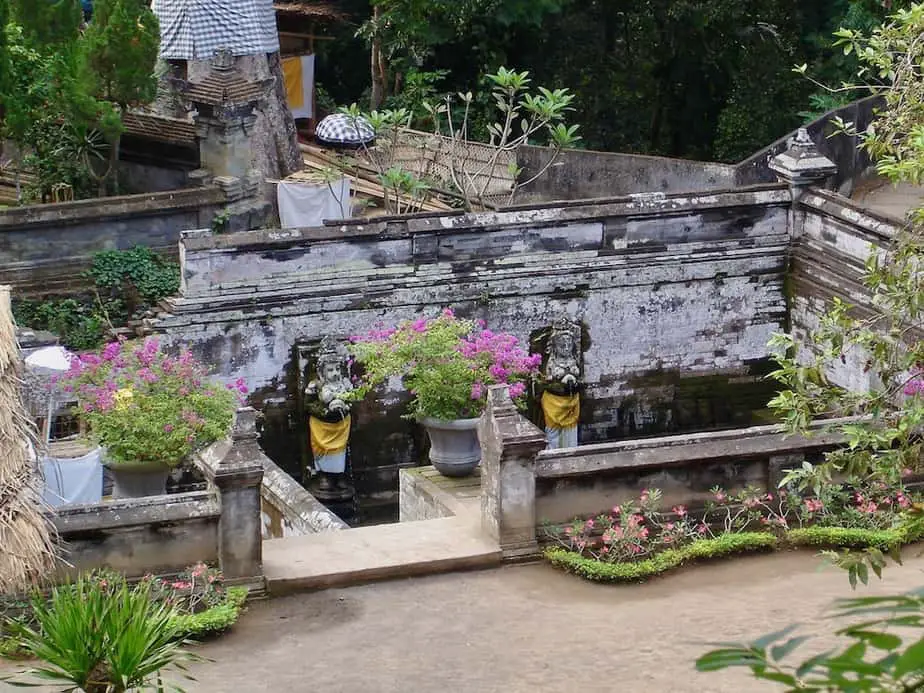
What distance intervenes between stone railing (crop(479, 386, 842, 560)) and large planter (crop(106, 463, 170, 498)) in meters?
2.66

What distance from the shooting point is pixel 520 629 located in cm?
1088

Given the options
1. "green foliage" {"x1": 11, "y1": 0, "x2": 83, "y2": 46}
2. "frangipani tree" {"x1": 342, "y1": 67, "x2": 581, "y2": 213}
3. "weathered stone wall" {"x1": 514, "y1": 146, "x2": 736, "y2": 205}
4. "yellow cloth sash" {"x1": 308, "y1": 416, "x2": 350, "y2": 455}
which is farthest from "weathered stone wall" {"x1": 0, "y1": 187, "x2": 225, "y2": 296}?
"weathered stone wall" {"x1": 514, "y1": 146, "x2": 736, "y2": 205}

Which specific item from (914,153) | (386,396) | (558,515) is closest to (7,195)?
(386,396)

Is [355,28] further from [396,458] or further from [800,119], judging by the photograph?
[396,458]

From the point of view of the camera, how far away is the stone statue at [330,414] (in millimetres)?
16312

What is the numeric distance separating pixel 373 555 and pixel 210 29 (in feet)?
38.8

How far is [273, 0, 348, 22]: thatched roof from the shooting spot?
2714 cm

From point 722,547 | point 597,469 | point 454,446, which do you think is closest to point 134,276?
point 454,446

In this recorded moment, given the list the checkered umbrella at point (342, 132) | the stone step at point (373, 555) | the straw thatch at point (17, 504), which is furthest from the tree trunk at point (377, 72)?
the straw thatch at point (17, 504)

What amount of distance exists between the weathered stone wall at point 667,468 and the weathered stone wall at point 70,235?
753 cm

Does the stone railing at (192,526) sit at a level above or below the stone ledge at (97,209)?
below

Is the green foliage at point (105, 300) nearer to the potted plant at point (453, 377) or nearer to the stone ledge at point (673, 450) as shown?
the potted plant at point (453, 377)

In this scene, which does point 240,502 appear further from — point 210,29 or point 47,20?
point 210,29

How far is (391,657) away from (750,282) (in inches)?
352
